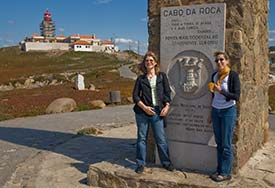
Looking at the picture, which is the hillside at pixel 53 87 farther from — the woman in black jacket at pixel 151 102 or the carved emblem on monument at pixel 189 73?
the carved emblem on monument at pixel 189 73

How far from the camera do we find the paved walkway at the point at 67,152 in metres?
5.68

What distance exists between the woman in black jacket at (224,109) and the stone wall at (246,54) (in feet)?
1.13

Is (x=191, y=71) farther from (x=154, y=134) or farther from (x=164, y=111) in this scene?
(x=154, y=134)

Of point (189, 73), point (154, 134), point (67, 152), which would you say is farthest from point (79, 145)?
point (189, 73)

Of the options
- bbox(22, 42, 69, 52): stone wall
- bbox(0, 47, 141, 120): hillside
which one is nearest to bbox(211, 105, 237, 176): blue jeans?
bbox(0, 47, 141, 120): hillside

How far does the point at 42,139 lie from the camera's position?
9.33m

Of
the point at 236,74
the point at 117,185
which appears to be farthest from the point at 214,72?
the point at 117,185

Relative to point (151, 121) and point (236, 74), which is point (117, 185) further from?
point (236, 74)

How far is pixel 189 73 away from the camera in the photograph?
5363mm

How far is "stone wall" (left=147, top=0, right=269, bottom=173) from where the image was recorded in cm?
503

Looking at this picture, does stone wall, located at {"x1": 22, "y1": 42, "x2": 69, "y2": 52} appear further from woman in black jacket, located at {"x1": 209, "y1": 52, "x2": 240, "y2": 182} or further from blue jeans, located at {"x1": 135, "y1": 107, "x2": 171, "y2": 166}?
woman in black jacket, located at {"x1": 209, "y1": 52, "x2": 240, "y2": 182}

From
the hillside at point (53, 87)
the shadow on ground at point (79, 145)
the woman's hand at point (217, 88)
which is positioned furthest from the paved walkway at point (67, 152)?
the hillside at point (53, 87)

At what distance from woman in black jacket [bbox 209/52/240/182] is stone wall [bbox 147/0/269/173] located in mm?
344

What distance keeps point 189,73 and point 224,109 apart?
885mm
